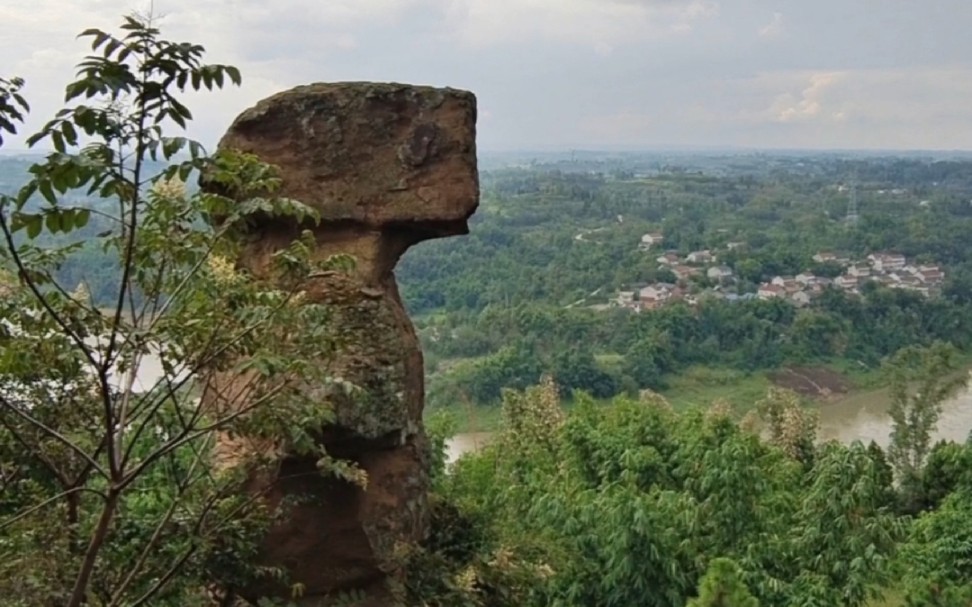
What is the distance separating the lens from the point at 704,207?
66875 mm

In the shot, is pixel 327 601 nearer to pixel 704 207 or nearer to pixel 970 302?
pixel 970 302

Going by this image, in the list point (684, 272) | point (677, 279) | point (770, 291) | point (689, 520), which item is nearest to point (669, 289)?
point (677, 279)

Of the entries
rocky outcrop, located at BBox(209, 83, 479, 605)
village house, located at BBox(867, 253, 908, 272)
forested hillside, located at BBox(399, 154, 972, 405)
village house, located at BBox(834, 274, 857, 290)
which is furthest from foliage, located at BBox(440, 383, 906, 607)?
village house, located at BBox(867, 253, 908, 272)

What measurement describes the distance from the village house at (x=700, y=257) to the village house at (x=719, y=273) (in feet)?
8.61

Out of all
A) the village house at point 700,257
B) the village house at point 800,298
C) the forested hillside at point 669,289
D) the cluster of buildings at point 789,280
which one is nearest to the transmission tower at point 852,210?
the forested hillside at point 669,289

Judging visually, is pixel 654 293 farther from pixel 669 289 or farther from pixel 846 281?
pixel 846 281

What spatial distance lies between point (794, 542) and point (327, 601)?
A: 398 cm

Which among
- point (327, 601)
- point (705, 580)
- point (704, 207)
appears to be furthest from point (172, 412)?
point (704, 207)

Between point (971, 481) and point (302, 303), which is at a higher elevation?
point (302, 303)

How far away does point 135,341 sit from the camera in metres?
2.13

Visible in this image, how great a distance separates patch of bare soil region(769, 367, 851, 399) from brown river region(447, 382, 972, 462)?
627 mm

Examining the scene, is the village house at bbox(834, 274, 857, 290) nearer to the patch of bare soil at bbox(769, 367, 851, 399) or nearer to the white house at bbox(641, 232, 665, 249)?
the patch of bare soil at bbox(769, 367, 851, 399)

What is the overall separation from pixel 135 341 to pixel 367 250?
177cm

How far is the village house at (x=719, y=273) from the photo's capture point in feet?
129
